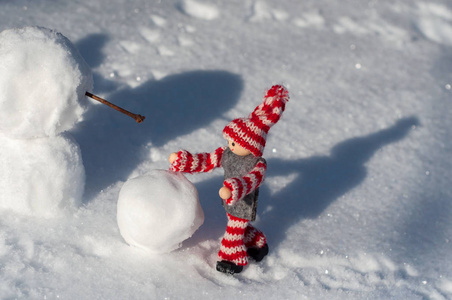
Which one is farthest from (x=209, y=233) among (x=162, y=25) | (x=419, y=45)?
(x=419, y=45)

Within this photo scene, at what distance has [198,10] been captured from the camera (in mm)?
2842

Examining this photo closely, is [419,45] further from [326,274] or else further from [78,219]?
[78,219]

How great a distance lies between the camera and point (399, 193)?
2066 mm

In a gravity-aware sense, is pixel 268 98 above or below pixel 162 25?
above

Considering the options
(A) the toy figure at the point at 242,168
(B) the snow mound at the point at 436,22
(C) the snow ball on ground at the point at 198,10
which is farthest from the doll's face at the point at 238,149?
(B) the snow mound at the point at 436,22

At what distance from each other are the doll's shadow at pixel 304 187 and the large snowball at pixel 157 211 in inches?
8.3

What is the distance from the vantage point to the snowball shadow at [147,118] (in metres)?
1.95

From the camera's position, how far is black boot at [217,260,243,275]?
160 cm

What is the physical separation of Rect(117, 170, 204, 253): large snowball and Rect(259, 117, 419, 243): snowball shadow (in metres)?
0.40

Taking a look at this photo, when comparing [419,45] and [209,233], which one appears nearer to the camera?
[209,233]

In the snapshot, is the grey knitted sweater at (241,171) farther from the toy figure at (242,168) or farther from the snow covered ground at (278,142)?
the snow covered ground at (278,142)

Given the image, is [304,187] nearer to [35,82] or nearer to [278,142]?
[278,142]

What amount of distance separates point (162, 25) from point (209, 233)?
4.12 feet

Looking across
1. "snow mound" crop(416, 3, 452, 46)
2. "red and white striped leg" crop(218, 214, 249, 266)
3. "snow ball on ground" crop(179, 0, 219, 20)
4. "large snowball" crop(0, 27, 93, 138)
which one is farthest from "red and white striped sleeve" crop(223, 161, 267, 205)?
"snow mound" crop(416, 3, 452, 46)
